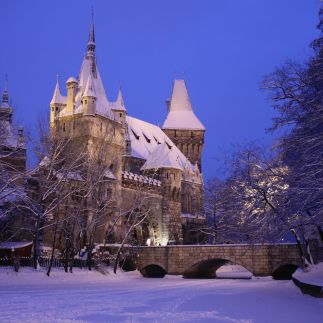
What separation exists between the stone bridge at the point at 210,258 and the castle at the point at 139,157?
3.81 meters

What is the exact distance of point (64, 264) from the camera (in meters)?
33.5

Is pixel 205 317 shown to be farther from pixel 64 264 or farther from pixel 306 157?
pixel 64 264

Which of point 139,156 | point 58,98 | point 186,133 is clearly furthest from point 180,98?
point 58,98

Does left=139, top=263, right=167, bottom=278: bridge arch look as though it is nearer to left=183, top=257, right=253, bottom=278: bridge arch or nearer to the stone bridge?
the stone bridge

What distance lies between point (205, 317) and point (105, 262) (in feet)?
84.2

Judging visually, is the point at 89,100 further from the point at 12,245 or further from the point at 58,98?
the point at 12,245

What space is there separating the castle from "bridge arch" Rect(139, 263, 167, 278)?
4132mm

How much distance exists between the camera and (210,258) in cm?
3944

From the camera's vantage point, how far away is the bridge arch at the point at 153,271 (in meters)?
43.4

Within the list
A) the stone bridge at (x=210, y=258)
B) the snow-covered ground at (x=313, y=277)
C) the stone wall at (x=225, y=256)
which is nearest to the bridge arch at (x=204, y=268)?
the stone bridge at (x=210, y=258)

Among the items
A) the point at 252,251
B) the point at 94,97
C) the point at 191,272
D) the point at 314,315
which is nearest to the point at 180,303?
the point at 314,315

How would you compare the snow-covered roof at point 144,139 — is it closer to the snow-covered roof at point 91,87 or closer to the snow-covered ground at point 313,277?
the snow-covered roof at point 91,87

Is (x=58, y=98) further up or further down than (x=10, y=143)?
further up

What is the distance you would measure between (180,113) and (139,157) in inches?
693
